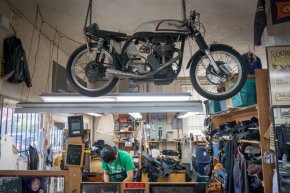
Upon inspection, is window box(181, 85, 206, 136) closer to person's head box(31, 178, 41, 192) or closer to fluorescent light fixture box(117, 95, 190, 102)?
fluorescent light fixture box(117, 95, 190, 102)

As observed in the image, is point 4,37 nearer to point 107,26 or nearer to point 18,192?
point 107,26

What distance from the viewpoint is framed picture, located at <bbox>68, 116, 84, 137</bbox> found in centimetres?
296

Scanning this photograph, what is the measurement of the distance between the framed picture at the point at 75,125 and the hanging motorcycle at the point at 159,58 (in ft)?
1.04

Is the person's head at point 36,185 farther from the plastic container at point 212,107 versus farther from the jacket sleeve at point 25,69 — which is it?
the plastic container at point 212,107

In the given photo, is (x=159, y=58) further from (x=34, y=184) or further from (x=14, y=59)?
(x=14, y=59)

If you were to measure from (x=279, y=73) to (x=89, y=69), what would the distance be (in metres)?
2.33

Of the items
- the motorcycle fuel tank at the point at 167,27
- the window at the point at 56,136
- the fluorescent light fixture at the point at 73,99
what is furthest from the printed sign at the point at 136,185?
the window at the point at 56,136

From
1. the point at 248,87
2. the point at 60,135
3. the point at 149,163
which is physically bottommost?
the point at 149,163

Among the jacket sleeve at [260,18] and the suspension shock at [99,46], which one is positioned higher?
the jacket sleeve at [260,18]

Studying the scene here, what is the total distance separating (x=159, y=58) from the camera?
110 inches

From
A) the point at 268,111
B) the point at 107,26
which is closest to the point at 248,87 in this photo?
the point at 268,111

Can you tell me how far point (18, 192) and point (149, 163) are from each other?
3193 millimetres

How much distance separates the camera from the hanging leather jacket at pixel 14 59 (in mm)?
3770

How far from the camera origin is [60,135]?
7.02 m
